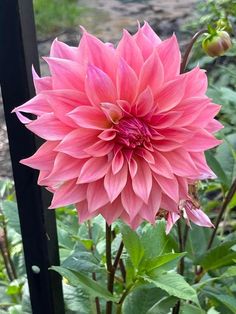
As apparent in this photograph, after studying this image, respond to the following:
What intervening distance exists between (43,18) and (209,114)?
2.22 m

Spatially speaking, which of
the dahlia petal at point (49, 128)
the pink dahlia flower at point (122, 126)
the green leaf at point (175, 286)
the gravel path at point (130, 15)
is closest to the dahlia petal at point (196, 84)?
the pink dahlia flower at point (122, 126)

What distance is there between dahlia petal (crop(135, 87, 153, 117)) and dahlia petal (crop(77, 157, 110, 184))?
2.0 inches

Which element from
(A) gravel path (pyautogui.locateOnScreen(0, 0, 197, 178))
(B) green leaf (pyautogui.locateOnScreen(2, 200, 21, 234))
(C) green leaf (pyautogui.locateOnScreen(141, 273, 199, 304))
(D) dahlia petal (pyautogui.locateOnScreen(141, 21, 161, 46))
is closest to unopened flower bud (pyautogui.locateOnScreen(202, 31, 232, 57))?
(D) dahlia petal (pyautogui.locateOnScreen(141, 21, 161, 46))

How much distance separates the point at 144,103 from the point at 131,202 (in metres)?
0.08

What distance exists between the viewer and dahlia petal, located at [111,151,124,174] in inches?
19.4

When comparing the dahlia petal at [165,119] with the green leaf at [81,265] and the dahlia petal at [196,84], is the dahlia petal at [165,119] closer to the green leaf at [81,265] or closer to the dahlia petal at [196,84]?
the dahlia petal at [196,84]

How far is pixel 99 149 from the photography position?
50 cm

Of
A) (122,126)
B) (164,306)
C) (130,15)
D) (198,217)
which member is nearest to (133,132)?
(122,126)

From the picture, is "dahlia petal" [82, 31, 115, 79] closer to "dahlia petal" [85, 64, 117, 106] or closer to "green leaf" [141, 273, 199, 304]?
"dahlia petal" [85, 64, 117, 106]

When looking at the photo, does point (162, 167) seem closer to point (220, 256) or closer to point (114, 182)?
point (114, 182)

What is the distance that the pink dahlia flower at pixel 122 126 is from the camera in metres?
0.48

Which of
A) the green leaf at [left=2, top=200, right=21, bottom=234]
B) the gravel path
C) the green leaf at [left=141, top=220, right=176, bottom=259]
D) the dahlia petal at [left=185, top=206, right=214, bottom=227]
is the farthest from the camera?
the gravel path

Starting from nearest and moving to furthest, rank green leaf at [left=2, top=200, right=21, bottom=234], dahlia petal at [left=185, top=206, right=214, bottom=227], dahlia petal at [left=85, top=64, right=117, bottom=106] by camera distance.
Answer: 1. dahlia petal at [left=85, top=64, right=117, bottom=106]
2. dahlia petal at [left=185, top=206, right=214, bottom=227]
3. green leaf at [left=2, top=200, right=21, bottom=234]

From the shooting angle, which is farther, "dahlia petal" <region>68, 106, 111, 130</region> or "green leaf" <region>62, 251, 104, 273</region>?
"green leaf" <region>62, 251, 104, 273</region>
